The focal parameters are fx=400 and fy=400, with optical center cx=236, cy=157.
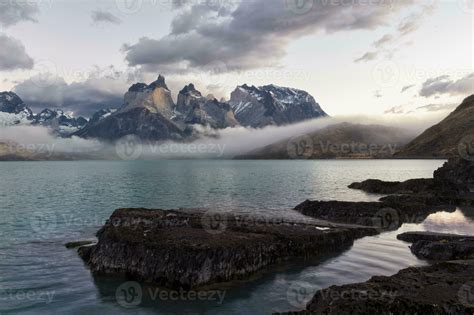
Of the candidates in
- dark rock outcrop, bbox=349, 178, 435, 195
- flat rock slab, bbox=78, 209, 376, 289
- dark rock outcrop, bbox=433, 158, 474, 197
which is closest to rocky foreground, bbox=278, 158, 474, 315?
flat rock slab, bbox=78, 209, 376, 289

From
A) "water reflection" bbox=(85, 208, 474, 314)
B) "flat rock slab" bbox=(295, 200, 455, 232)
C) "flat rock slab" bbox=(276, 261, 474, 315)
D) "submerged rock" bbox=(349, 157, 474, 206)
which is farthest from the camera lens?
"submerged rock" bbox=(349, 157, 474, 206)

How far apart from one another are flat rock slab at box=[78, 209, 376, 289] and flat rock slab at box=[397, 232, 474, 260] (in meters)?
7.99

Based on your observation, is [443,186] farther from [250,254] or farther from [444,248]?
[250,254]

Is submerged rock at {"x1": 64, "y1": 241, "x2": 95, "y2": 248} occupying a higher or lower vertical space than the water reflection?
higher

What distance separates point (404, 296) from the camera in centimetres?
2420

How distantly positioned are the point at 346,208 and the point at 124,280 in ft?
142

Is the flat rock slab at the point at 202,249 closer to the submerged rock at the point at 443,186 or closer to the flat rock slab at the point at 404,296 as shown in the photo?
the flat rock slab at the point at 404,296

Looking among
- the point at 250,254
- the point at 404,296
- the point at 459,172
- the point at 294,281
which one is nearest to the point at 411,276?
the point at 404,296

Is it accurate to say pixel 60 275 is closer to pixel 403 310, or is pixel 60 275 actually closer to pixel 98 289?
pixel 98 289

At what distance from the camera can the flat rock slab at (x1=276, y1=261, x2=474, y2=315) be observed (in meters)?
23.0

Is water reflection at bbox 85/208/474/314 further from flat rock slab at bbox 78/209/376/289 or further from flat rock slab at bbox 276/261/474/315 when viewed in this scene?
flat rock slab at bbox 276/261/474/315

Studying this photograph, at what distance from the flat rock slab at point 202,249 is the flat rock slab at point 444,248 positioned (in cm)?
799

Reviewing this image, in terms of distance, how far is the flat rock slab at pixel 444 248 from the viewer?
3981cm

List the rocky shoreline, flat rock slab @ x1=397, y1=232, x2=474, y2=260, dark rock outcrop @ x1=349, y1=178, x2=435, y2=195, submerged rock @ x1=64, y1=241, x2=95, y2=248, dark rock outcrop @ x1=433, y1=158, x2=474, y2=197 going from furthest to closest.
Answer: dark rock outcrop @ x1=433, y1=158, x2=474, y2=197, dark rock outcrop @ x1=349, y1=178, x2=435, y2=195, submerged rock @ x1=64, y1=241, x2=95, y2=248, flat rock slab @ x1=397, y1=232, x2=474, y2=260, the rocky shoreline
